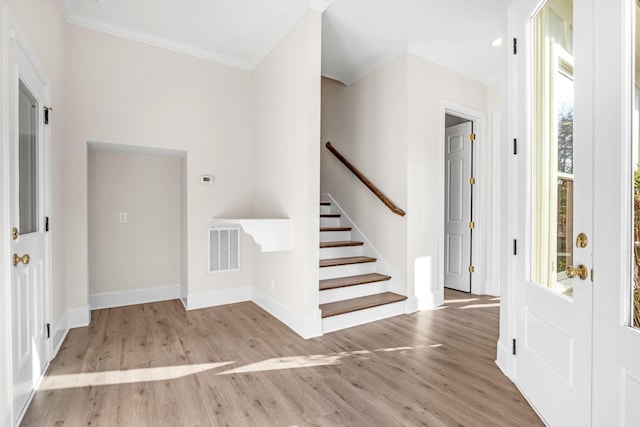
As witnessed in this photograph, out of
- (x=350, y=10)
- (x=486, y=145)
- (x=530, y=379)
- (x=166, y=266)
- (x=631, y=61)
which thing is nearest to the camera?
(x=631, y=61)

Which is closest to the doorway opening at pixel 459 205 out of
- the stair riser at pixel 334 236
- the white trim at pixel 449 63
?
the white trim at pixel 449 63

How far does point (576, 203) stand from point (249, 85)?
145 inches

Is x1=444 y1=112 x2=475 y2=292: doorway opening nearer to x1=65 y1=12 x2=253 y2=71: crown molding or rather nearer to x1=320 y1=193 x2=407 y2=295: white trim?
x1=320 y1=193 x2=407 y2=295: white trim

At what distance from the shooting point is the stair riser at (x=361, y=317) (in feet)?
10.1

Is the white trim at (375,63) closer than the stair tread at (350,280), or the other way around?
the stair tread at (350,280)

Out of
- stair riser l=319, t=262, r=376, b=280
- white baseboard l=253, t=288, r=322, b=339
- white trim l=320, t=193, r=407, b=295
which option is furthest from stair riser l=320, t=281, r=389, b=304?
white baseboard l=253, t=288, r=322, b=339

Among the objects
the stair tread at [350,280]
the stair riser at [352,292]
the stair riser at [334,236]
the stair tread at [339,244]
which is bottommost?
the stair riser at [352,292]

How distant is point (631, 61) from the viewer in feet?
4.05

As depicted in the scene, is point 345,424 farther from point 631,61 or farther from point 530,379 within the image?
point 631,61

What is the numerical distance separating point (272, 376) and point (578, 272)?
6.11 ft

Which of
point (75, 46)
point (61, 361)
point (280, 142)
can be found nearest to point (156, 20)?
point (75, 46)

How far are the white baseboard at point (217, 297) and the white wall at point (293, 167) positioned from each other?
0.99ft

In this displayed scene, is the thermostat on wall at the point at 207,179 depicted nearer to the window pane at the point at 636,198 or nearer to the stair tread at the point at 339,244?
the stair tread at the point at 339,244

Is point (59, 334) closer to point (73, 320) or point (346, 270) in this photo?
point (73, 320)
